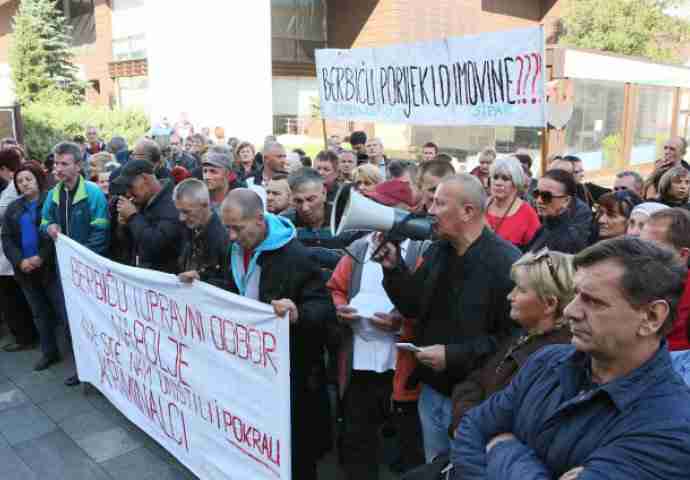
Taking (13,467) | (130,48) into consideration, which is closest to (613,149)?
(13,467)

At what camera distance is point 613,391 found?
4.53 ft

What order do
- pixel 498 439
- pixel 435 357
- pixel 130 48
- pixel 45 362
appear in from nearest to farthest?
pixel 498 439 → pixel 435 357 → pixel 45 362 → pixel 130 48

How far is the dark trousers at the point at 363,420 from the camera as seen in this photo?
9.62 feet

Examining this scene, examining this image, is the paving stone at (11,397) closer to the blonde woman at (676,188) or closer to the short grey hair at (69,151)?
the short grey hair at (69,151)

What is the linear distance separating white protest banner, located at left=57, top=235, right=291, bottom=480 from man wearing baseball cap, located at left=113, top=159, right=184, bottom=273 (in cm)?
28

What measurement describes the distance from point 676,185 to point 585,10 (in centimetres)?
2529

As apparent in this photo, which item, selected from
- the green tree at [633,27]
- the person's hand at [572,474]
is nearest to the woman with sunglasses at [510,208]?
the person's hand at [572,474]

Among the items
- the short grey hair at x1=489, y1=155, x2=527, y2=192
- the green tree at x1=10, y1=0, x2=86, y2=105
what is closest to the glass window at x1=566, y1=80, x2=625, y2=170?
the short grey hair at x1=489, y1=155, x2=527, y2=192

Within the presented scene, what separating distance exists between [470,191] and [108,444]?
285cm

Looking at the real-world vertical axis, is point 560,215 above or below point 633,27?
below

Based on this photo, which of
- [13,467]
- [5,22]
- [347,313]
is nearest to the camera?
[347,313]

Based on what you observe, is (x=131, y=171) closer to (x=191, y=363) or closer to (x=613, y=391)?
(x=191, y=363)

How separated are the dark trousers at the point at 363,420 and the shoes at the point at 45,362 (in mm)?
3117

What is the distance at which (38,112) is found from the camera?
18.6 meters
